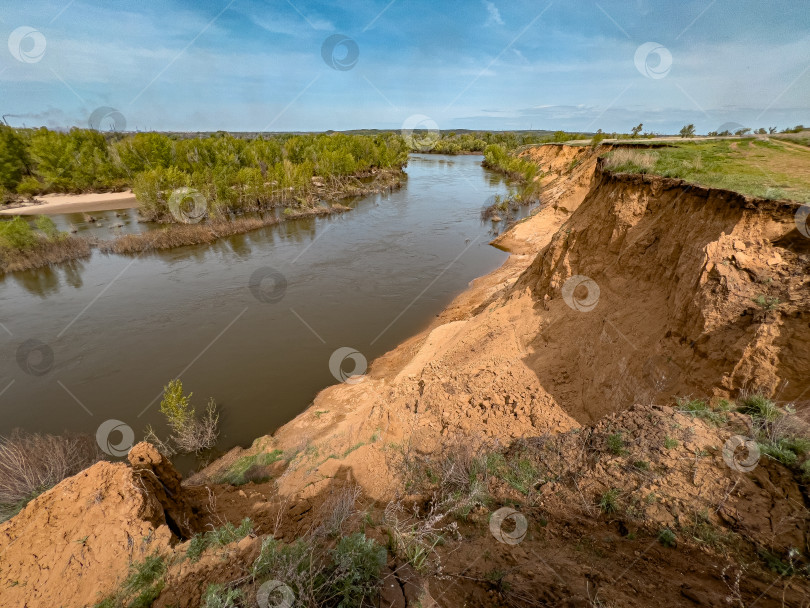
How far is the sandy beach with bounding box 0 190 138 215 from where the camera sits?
3781 cm

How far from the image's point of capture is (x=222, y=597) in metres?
2.82

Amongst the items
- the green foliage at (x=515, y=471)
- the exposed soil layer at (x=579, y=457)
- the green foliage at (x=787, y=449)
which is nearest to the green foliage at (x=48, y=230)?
the exposed soil layer at (x=579, y=457)

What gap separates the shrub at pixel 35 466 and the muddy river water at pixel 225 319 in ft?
5.57

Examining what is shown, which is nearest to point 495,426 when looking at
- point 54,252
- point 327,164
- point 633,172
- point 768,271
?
point 768,271

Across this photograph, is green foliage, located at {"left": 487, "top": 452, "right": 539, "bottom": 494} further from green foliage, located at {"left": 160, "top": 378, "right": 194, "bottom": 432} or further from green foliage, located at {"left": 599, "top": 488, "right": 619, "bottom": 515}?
green foliage, located at {"left": 160, "top": 378, "right": 194, "bottom": 432}

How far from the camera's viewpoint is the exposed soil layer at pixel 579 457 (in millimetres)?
3227

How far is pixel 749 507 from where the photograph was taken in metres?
3.37

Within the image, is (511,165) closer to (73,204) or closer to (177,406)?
(177,406)

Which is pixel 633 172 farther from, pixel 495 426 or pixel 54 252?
pixel 54 252

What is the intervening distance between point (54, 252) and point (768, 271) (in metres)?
35.3

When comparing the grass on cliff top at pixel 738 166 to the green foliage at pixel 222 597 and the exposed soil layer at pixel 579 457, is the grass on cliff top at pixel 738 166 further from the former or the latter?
the green foliage at pixel 222 597

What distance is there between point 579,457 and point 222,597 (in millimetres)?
4676

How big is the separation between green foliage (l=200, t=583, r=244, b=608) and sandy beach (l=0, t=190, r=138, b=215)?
50.7 meters

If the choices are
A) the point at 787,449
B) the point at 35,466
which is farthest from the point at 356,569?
the point at 35,466
